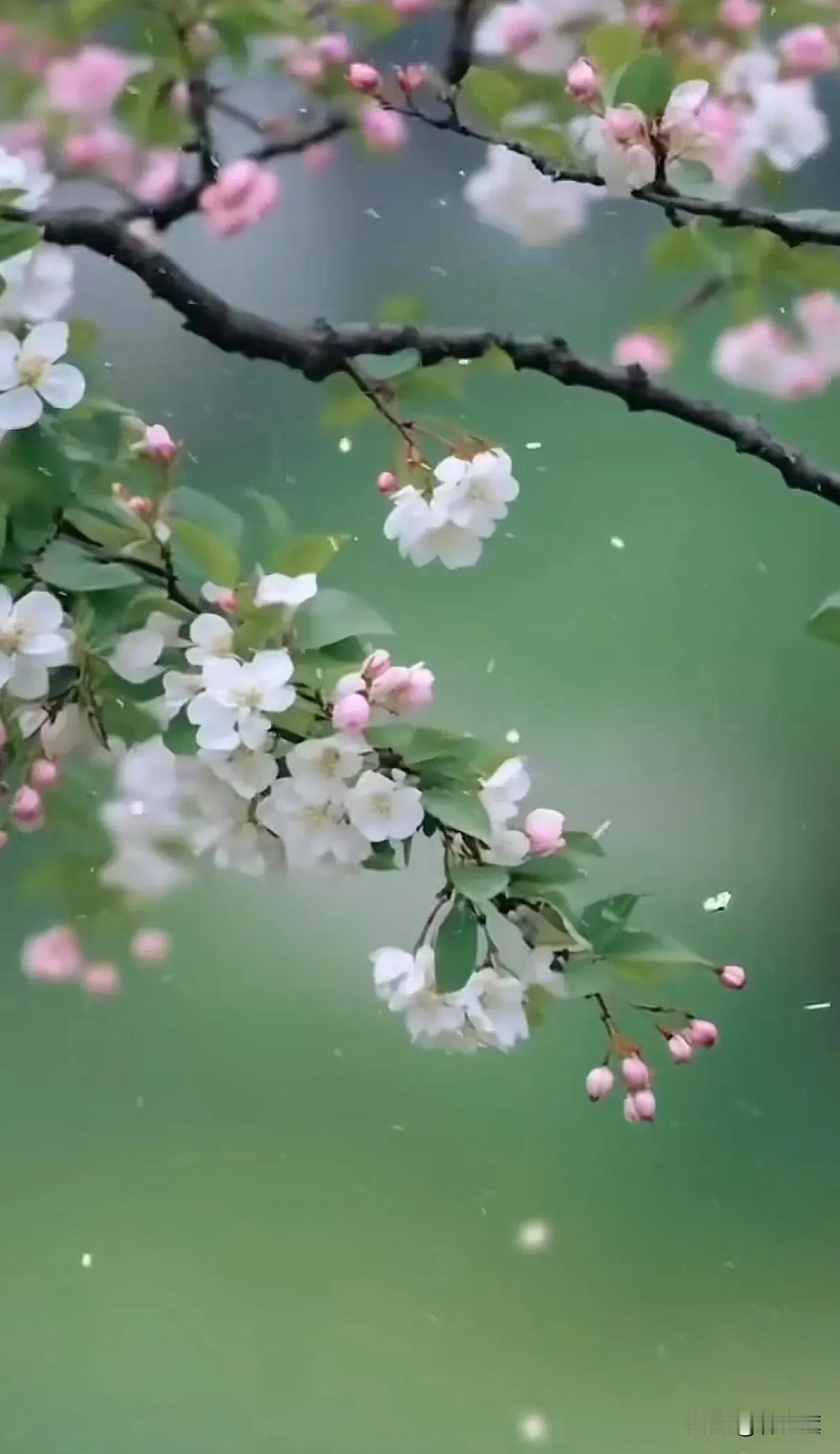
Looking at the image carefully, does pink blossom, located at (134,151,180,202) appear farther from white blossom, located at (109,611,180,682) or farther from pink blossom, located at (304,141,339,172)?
white blossom, located at (109,611,180,682)

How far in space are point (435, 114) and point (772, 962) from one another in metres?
0.63

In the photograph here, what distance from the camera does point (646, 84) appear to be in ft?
2.73

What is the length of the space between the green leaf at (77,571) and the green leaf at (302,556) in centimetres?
9

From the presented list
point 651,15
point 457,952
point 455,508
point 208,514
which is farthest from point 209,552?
point 651,15

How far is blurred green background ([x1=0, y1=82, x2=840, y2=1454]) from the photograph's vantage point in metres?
0.97

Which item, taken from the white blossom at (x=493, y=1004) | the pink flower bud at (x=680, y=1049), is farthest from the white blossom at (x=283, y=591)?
the pink flower bud at (x=680, y=1049)

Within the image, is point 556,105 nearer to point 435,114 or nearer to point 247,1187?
point 435,114

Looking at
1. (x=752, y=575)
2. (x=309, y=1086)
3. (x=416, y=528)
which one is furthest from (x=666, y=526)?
(x=309, y=1086)

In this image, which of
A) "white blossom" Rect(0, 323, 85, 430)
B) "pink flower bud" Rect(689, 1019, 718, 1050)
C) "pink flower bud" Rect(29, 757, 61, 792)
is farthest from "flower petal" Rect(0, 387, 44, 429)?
"pink flower bud" Rect(689, 1019, 718, 1050)

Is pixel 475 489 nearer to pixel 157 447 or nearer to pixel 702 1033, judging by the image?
pixel 157 447

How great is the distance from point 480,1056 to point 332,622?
0.34 meters

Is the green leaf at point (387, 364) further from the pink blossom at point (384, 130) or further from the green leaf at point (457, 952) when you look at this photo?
the green leaf at point (457, 952)

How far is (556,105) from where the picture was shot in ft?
3.11

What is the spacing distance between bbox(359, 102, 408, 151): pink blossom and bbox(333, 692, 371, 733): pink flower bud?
0.44 metres
